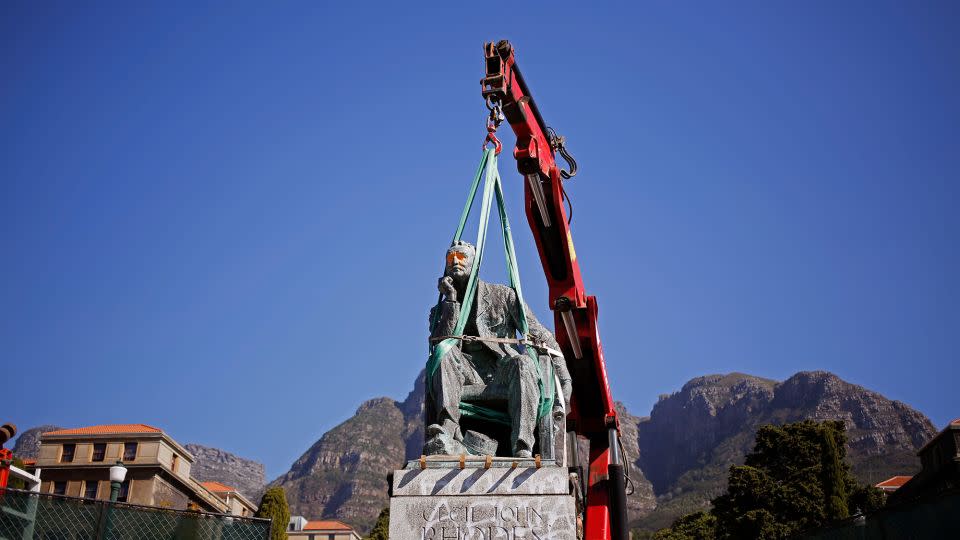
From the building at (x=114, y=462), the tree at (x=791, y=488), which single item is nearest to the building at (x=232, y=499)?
the building at (x=114, y=462)

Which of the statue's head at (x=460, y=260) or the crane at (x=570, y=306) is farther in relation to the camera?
the crane at (x=570, y=306)

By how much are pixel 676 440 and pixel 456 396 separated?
14152 cm

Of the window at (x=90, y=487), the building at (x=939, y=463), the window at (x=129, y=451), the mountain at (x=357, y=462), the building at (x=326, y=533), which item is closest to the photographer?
the building at (x=939, y=463)

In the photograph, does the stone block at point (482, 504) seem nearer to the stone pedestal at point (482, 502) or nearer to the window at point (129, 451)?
the stone pedestal at point (482, 502)

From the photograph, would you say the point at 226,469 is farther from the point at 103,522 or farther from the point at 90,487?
the point at 103,522

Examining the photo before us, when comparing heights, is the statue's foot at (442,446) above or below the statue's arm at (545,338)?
below

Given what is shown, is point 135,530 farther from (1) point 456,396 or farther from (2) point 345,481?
(2) point 345,481

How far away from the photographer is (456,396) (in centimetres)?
802

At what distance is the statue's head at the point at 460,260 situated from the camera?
9.05 metres

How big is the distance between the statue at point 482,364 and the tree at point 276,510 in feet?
83.6

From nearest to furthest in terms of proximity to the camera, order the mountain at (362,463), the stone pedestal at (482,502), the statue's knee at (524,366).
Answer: the stone pedestal at (482,502)
the statue's knee at (524,366)
the mountain at (362,463)

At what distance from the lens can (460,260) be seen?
912 centimetres

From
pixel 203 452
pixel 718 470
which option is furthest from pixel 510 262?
pixel 203 452

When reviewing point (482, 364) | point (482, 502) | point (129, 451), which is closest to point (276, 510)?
point (129, 451)
